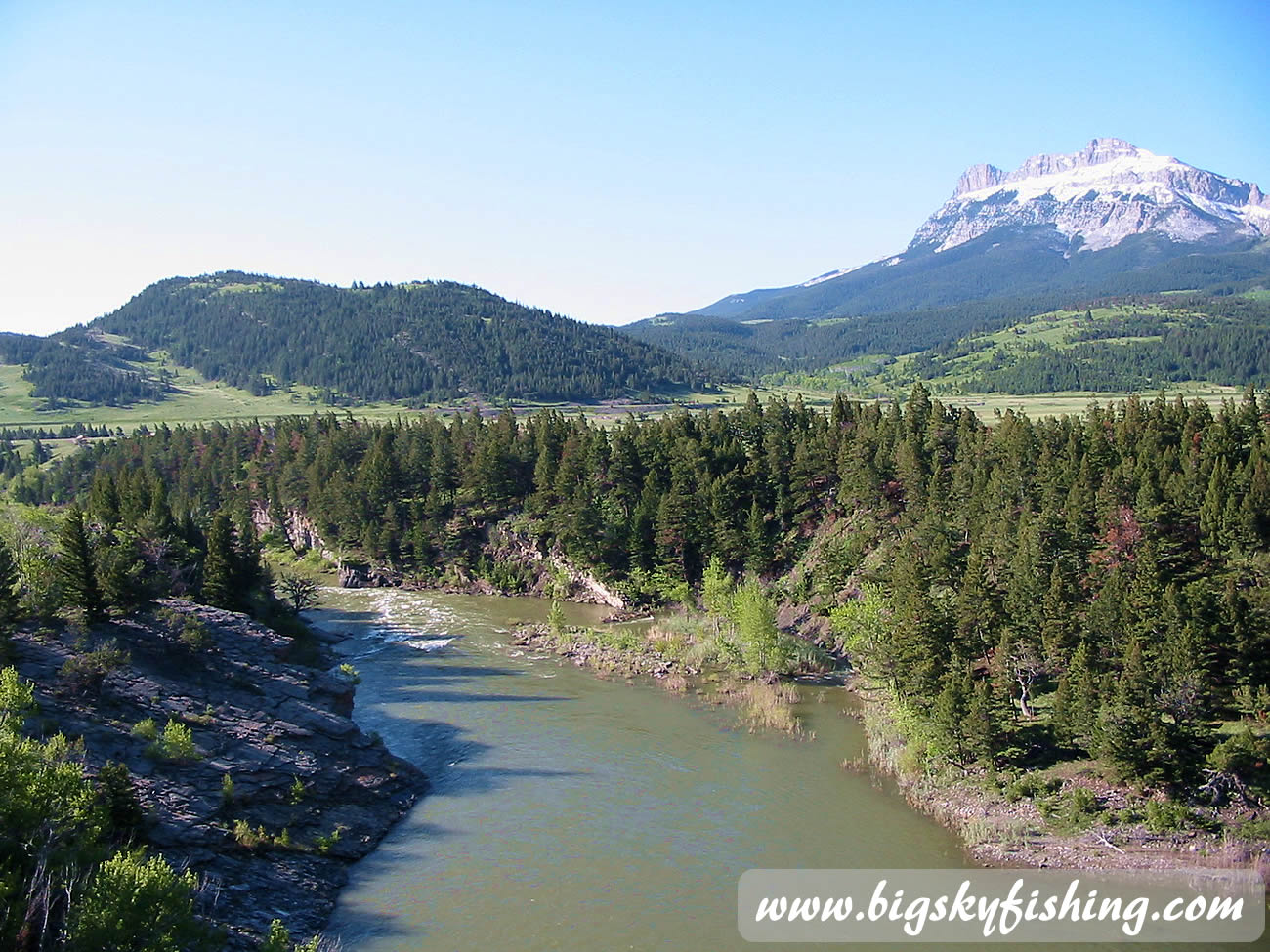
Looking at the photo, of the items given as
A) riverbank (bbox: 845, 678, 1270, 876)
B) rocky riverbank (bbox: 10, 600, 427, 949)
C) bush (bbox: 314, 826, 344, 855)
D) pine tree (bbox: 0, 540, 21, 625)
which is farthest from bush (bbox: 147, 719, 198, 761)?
riverbank (bbox: 845, 678, 1270, 876)

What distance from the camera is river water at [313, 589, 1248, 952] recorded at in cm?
3117

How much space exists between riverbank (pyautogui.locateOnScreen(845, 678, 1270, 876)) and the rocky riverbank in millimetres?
22857

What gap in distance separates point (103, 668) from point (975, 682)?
36.5 metres

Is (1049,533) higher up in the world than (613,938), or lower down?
higher up

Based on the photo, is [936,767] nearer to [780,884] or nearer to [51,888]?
[780,884]

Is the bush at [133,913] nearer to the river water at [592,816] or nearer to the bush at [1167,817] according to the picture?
the river water at [592,816]

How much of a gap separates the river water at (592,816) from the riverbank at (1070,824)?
122cm

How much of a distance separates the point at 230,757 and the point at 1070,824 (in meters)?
32.8

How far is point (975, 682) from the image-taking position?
4034 cm

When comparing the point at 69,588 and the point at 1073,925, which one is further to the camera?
the point at 69,588

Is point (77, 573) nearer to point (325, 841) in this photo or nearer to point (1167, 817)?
point (325, 841)

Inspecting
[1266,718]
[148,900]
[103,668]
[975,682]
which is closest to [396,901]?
[148,900]

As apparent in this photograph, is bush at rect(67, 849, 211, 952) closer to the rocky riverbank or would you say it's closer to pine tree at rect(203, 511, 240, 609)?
the rocky riverbank

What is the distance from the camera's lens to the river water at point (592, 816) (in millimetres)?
31172
